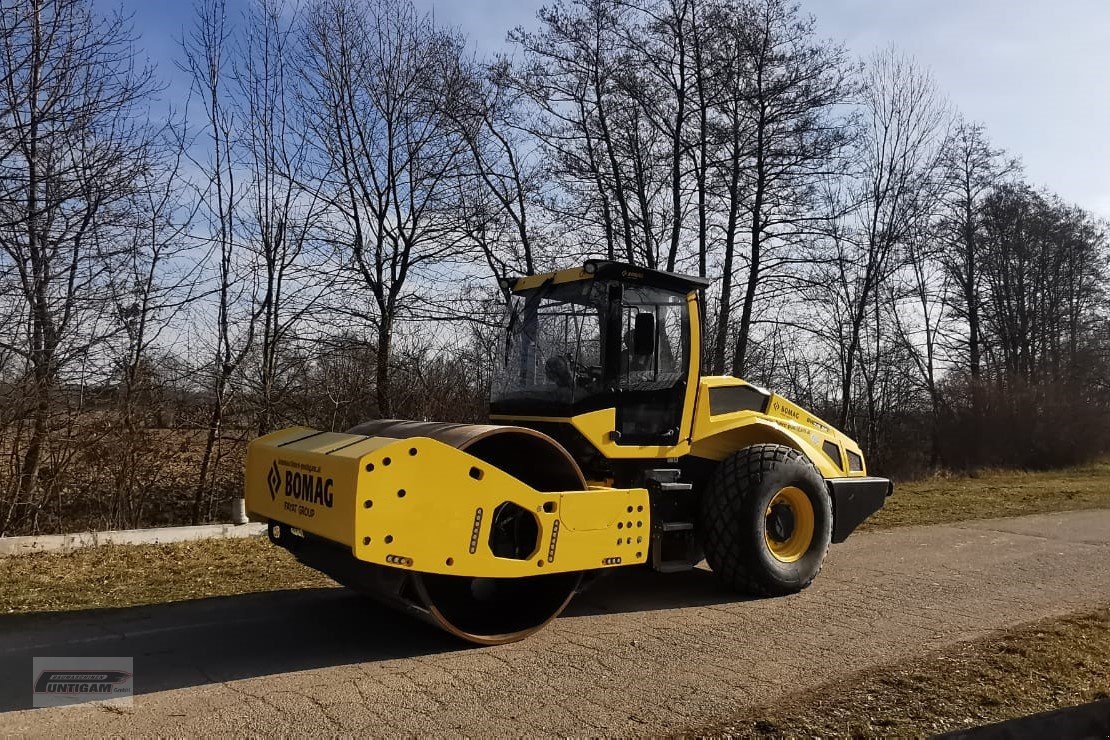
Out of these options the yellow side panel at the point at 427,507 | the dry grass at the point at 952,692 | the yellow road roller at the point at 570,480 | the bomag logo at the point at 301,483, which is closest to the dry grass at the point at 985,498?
the yellow road roller at the point at 570,480

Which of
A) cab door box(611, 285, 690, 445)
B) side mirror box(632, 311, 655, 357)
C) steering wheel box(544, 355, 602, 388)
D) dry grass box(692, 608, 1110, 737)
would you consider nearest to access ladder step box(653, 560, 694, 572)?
cab door box(611, 285, 690, 445)

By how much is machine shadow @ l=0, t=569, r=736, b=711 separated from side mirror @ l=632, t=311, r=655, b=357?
2043 mm

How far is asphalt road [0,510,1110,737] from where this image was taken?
13.4 feet

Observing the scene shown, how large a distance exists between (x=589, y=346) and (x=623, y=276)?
601mm

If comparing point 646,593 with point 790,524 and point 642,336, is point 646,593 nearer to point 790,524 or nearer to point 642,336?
point 790,524

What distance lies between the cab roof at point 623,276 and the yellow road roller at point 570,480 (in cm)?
2

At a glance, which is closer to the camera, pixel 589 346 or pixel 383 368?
pixel 589 346

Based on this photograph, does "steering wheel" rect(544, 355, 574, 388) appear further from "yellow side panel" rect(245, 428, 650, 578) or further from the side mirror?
"yellow side panel" rect(245, 428, 650, 578)

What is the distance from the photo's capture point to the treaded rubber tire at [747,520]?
647 cm

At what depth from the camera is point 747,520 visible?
6477 mm

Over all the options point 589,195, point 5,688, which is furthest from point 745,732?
point 589,195

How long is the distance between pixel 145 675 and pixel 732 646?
3.60 metres

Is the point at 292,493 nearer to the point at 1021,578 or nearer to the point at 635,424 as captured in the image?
the point at 635,424

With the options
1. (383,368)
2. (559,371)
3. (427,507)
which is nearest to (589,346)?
(559,371)
